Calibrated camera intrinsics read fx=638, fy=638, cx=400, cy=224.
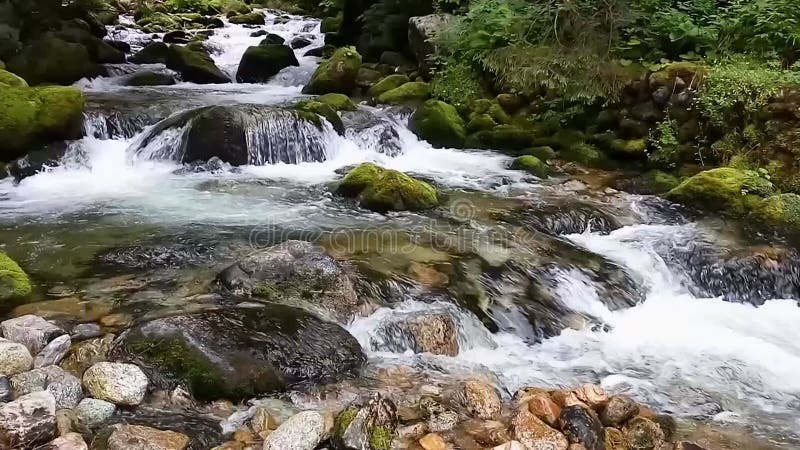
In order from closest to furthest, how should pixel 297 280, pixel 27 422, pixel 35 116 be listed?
pixel 27 422 → pixel 297 280 → pixel 35 116

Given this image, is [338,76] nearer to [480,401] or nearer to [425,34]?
[425,34]

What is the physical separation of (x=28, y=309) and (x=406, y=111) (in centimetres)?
892

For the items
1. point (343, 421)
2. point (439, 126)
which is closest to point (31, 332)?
point (343, 421)

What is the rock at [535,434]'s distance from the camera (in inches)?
151

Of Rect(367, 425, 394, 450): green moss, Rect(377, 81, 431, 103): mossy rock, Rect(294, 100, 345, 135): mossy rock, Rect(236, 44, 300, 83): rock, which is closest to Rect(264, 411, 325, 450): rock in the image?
Rect(367, 425, 394, 450): green moss

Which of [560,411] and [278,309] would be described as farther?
[278,309]

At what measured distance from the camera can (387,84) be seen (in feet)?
47.1

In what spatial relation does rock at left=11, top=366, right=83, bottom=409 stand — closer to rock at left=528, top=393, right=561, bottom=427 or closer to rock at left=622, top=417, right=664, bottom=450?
rock at left=528, top=393, right=561, bottom=427

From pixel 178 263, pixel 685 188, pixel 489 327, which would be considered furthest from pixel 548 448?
pixel 685 188

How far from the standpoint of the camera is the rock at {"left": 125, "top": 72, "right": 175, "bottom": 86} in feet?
48.1

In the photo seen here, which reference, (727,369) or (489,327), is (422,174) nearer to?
(489,327)

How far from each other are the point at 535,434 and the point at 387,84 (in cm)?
1140

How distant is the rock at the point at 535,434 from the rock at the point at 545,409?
0.07 meters

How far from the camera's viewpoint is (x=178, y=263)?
20.8 feet
